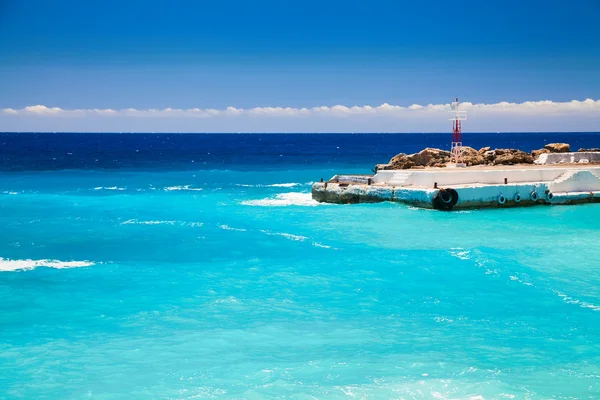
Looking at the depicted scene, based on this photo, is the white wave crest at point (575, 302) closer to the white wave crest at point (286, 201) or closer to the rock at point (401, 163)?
the white wave crest at point (286, 201)

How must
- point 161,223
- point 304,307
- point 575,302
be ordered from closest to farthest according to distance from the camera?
point 304,307, point 575,302, point 161,223

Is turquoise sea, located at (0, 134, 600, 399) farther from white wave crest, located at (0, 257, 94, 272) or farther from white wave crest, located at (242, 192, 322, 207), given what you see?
white wave crest, located at (242, 192, 322, 207)

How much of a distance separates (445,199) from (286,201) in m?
10.8

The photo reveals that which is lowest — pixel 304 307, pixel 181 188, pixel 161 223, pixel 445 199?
pixel 304 307

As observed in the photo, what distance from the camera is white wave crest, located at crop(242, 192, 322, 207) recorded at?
124 feet

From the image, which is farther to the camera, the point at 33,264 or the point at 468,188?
the point at 468,188

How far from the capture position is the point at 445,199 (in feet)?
107

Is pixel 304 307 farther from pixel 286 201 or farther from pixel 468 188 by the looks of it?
pixel 286 201

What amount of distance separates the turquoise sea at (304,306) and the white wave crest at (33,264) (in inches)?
3.0

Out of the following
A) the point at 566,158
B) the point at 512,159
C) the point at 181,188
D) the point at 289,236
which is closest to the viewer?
the point at 289,236

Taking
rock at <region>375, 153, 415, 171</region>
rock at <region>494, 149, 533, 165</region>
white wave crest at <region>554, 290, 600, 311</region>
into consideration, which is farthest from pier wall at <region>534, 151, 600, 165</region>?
white wave crest at <region>554, 290, 600, 311</region>

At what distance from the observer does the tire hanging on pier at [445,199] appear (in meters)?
32.5

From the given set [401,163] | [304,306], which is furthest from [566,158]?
[304,306]

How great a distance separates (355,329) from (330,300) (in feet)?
7.92
